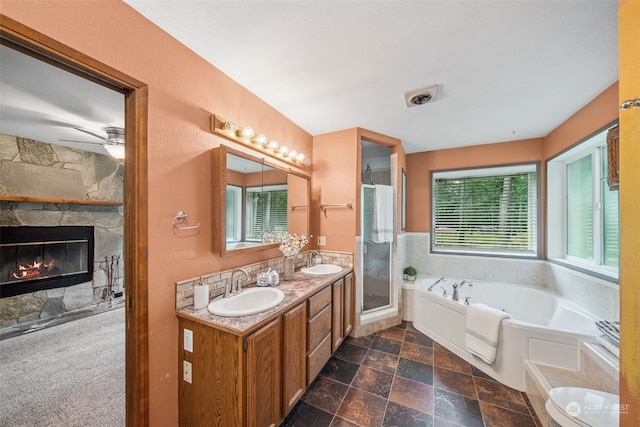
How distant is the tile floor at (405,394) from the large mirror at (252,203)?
1.32 m

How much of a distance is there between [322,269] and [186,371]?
1486 millimetres

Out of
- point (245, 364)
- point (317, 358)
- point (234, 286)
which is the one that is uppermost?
point (234, 286)

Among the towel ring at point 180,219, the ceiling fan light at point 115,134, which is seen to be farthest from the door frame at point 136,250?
the ceiling fan light at point 115,134

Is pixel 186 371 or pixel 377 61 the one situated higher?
pixel 377 61

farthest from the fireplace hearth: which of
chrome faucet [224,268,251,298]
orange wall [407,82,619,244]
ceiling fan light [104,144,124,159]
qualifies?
orange wall [407,82,619,244]

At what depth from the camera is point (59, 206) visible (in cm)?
312

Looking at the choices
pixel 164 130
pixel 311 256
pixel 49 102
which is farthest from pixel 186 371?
pixel 49 102

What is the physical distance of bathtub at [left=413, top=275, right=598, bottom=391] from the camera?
5.96ft

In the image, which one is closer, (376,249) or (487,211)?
(376,249)

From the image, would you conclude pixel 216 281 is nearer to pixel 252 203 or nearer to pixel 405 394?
pixel 252 203

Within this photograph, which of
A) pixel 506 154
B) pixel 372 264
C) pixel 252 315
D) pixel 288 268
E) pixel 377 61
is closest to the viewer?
pixel 252 315

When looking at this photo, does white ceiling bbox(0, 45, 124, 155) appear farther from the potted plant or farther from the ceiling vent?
the potted plant

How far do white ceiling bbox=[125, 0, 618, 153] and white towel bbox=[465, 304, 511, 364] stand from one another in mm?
2020

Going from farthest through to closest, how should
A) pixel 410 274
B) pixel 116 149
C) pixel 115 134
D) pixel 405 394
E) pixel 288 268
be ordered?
pixel 410 274
pixel 115 134
pixel 116 149
pixel 288 268
pixel 405 394
